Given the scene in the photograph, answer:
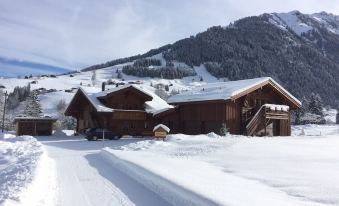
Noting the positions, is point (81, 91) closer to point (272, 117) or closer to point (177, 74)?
point (272, 117)

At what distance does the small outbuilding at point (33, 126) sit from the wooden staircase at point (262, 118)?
24811mm

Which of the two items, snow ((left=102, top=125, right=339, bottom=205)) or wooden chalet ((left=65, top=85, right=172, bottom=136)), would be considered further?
wooden chalet ((left=65, top=85, right=172, bottom=136))

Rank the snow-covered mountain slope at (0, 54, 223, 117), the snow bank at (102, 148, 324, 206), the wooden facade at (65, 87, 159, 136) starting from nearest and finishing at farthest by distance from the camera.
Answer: the snow bank at (102, 148, 324, 206), the wooden facade at (65, 87, 159, 136), the snow-covered mountain slope at (0, 54, 223, 117)

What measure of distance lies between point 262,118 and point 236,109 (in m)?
2.78

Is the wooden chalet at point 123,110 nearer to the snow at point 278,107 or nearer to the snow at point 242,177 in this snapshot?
the snow at point 278,107

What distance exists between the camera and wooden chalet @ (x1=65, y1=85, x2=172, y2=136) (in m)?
44.5

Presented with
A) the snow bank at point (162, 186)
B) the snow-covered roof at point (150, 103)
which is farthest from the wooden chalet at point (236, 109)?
the snow bank at point (162, 186)

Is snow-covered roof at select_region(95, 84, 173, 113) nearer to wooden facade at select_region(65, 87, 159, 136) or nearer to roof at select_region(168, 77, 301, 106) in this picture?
wooden facade at select_region(65, 87, 159, 136)

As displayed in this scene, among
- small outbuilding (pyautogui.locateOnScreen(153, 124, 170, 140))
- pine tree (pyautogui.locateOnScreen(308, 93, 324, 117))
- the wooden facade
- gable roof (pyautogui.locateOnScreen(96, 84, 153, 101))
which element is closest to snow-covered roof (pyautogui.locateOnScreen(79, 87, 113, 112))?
the wooden facade

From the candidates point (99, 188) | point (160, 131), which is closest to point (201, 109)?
point (160, 131)

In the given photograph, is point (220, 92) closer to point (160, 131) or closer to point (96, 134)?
point (96, 134)

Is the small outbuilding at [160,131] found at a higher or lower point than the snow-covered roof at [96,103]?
lower

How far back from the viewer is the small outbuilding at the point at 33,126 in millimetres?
48219

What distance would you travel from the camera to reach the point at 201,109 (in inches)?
1569
